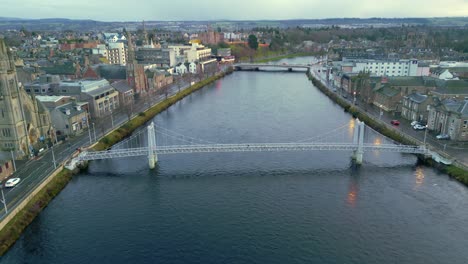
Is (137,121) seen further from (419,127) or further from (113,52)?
(113,52)

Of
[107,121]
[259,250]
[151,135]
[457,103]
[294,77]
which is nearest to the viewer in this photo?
[259,250]

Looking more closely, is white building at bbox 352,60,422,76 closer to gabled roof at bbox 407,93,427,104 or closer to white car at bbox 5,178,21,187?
gabled roof at bbox 407,93,427,104

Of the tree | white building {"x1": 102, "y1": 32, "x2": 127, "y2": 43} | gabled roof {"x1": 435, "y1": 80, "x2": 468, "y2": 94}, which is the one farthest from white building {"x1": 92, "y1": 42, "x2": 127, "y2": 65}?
gabled roof {"x1": 435, "y1": 80, "x2": 468, "y2": 94}

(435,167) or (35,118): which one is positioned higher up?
(35,118)

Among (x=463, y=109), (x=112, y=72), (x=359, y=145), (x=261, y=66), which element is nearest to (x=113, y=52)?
(x=112, y=72)

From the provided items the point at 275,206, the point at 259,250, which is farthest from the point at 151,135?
the point at 259,250

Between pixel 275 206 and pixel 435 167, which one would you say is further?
pixel 435 167

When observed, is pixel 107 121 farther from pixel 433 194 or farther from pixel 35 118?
pixel 433 194
